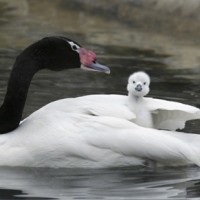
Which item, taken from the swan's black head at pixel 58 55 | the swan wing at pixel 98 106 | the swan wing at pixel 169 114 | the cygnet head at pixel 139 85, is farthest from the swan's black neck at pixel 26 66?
the swan wing at pixel 169 114

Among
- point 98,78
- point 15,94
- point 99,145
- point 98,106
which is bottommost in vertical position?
point 99,145

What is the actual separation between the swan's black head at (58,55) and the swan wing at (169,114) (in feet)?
1.55

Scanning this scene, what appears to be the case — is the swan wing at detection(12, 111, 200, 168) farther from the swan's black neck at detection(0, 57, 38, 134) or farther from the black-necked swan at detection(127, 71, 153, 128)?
the swan's black neck at detection(0, 57, 38, 134)

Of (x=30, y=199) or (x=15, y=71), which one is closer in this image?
(x=30, y=199)

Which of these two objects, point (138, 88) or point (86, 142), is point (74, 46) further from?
point (86, 142)

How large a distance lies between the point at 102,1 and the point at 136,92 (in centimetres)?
736

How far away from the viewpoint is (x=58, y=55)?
771 centimetres

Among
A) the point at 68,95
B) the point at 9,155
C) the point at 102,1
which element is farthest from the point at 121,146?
the point at 102,1

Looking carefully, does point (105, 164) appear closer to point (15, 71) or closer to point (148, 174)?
point (148, 174)

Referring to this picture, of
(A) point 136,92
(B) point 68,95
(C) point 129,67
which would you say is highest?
(C) point 129,67

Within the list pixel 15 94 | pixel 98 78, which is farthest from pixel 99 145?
pixel 98 78

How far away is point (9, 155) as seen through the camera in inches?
289

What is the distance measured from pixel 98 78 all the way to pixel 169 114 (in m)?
2.95

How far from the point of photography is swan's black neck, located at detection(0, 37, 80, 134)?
7.63 metres
